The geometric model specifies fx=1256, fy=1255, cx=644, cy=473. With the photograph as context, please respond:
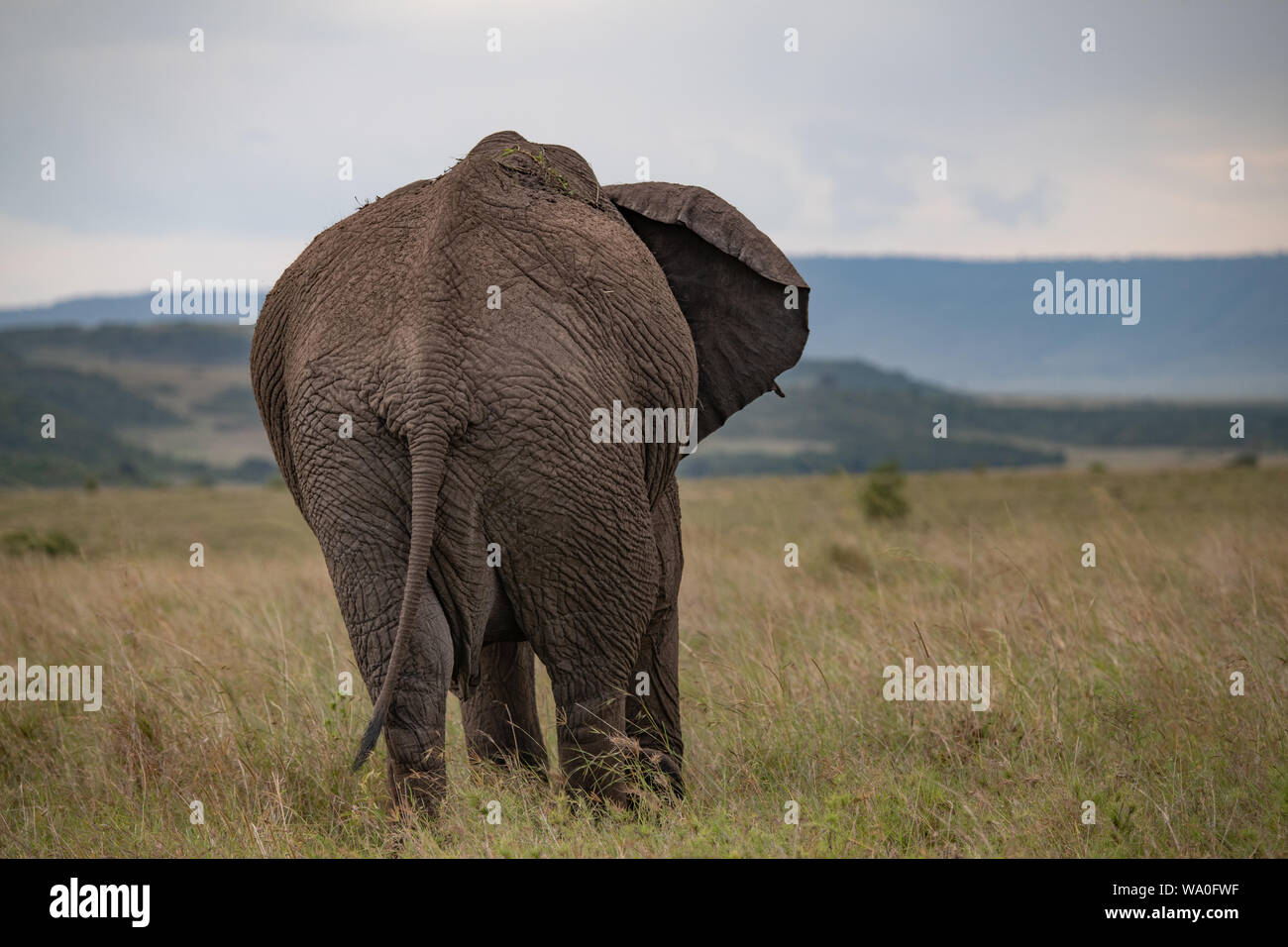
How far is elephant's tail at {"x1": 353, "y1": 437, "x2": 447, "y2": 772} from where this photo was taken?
4195 mm

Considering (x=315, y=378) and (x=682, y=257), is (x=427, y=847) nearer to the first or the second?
(x=315, y=378)

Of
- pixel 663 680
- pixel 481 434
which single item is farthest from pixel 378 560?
pixel 663 680

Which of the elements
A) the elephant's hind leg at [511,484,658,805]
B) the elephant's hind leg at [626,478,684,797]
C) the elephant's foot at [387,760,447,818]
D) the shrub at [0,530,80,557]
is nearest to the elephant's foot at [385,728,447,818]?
the elephant's foot at [387,760,447,818]

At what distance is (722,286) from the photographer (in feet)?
19.5

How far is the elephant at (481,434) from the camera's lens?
4.36 metres

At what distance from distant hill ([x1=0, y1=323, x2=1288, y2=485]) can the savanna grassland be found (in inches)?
3601

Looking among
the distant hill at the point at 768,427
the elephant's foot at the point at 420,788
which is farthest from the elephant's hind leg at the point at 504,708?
the distant hill at the point at 768,427

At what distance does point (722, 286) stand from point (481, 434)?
199 centimetres

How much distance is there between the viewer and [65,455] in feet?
305

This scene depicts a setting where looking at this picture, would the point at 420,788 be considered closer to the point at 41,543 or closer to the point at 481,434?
the point at 481,434

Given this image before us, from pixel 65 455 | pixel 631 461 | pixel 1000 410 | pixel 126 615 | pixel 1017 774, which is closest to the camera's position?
pixel 631 461

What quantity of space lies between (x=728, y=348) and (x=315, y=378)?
88.0 inches
